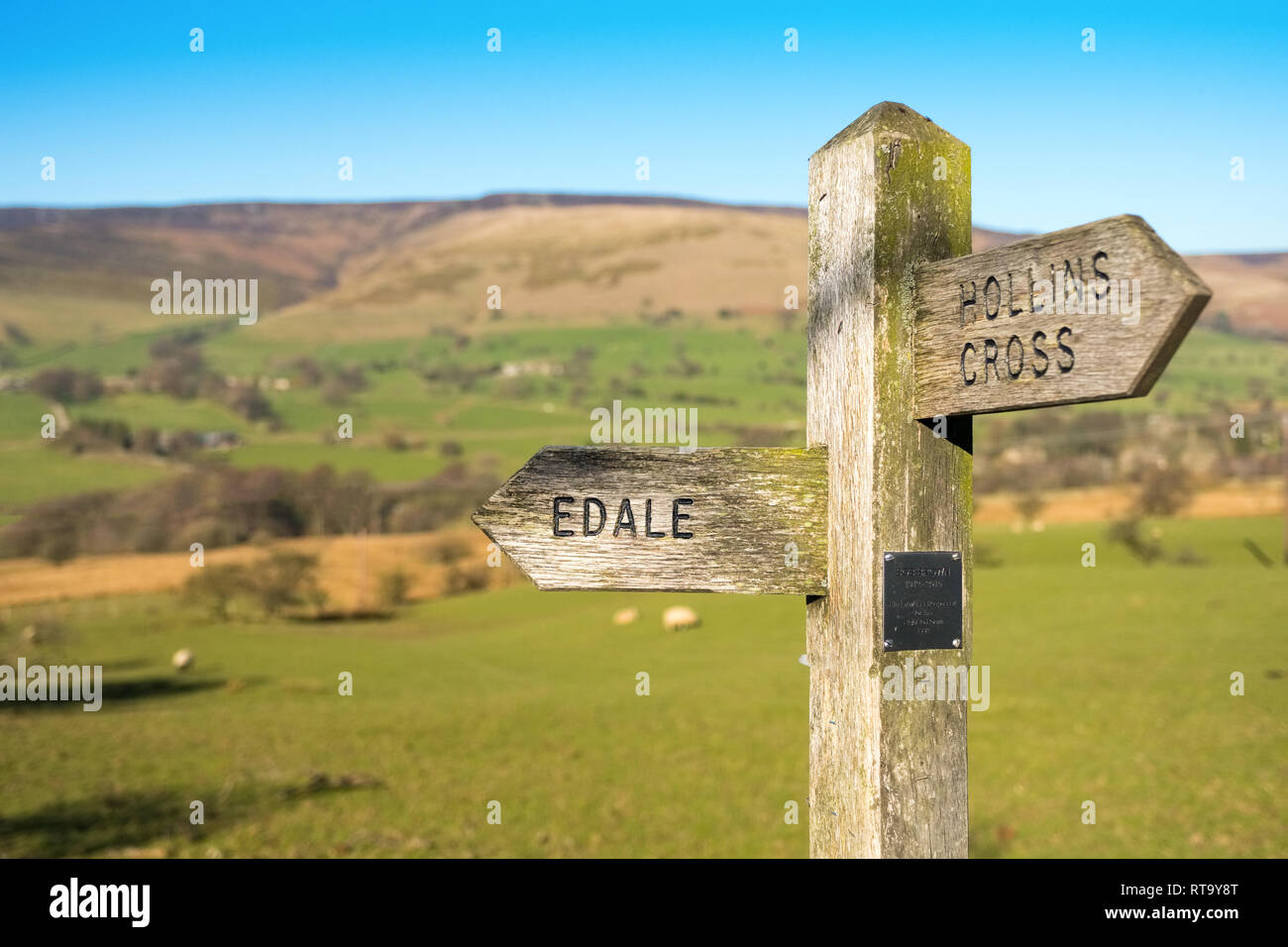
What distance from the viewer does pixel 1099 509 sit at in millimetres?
30297

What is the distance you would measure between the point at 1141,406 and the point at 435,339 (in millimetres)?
51268

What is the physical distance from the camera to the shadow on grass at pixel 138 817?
6.99 m

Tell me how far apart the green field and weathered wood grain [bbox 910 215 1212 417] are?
587 cm

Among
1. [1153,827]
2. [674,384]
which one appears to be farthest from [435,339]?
[1153,827]

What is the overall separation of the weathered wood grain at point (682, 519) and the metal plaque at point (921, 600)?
0.50 feet

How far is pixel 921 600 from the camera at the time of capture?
1.77 m

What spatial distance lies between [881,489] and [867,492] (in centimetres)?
2

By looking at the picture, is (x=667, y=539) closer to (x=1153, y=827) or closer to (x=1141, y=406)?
(x=1153, y=827)

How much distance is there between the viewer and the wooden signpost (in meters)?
1.73
